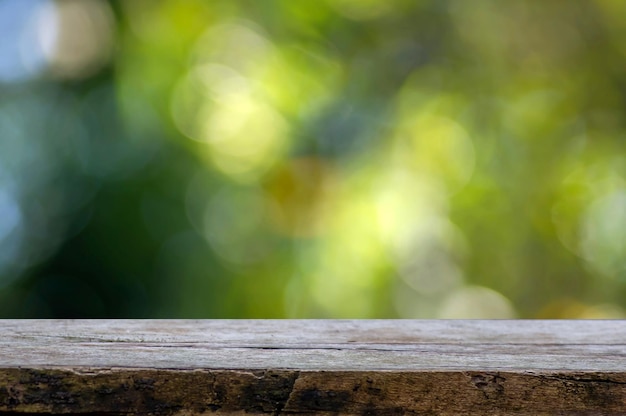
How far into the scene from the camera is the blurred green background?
254cm

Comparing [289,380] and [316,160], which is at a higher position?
[289,380]

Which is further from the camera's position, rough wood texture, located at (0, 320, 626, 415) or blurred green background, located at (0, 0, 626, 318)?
blurred green background, located at (0, 0, 626, 318)

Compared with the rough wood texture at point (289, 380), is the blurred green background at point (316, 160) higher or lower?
lower

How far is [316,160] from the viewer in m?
2.75

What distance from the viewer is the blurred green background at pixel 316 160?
2.54 meters

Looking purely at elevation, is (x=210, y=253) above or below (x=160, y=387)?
below

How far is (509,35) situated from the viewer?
9.39 ft

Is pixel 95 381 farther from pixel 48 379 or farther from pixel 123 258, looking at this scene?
pixel 123 258

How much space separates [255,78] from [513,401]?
2402 millimetres

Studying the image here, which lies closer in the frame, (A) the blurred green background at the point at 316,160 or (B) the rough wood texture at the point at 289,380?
(B) the rough wood texture at the point at 289,380

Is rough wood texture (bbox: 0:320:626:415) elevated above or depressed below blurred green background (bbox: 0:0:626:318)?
above

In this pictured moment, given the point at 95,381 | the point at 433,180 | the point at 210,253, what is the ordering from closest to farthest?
the point at 95,381
the point at 210,253
the point at 433,180

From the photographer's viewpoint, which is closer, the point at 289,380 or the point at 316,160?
the point at 289,380

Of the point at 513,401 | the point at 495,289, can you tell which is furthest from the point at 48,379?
the point at 495,289
